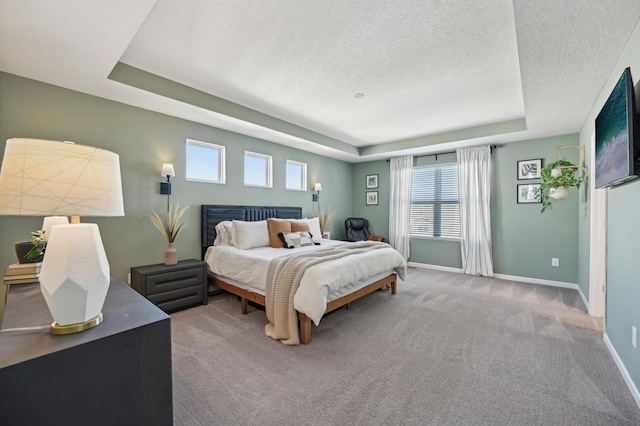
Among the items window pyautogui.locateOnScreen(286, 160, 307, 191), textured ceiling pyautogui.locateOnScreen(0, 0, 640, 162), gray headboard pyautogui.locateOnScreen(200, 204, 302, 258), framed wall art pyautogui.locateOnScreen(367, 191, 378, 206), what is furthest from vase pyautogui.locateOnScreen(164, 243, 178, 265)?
framed wall art pyautogui.locateOnScreen(367, 191, 378, 206)

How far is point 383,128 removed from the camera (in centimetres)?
494

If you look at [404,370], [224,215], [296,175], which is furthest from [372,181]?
[404,370]

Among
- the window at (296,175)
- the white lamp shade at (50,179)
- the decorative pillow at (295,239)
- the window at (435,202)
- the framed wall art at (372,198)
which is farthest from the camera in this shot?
the framed wall art at (372,198)

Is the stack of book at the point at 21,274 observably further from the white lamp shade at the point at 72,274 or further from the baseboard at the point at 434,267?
the baseboard at the point at 434,267

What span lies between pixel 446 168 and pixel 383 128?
1824 millimetres

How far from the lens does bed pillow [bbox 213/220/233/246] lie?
13.1 feet

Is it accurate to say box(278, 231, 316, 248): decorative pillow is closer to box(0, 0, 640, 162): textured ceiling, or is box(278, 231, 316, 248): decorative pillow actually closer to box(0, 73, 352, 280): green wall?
box(0, 73, 352, 280): green wall

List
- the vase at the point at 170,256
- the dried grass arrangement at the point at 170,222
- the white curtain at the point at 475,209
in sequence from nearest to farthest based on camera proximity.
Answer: the vase at the point at 170,256
the dried grass arrangement at the point at 170,222
the white curtain at the point at 475,209

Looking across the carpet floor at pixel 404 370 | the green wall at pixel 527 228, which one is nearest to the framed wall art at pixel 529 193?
the green wall at pixel 527 228

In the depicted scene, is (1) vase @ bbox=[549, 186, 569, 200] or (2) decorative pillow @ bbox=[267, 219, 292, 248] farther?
(2) decorative pillow @ bbox=[267, 219, 292, 248]

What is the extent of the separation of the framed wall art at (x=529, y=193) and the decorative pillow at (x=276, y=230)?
13.4ft

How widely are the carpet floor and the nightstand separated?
0.15 meters

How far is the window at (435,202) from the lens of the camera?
567cm

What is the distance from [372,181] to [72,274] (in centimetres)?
634
